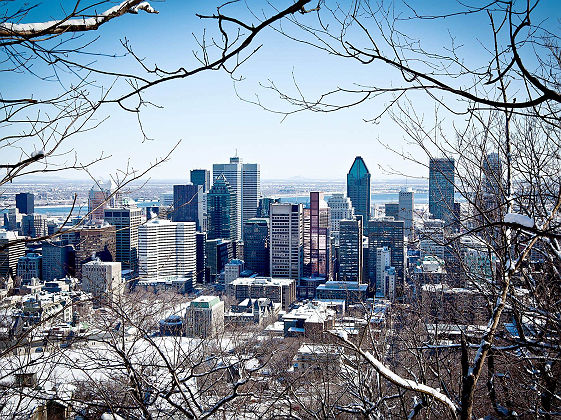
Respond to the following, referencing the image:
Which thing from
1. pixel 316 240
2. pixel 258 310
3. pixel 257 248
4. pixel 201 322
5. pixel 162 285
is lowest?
pixel 258 310

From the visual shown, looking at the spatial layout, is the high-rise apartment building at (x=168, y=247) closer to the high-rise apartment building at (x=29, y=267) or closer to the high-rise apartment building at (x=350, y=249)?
the high-rise apartment building at (x=29, y=267)

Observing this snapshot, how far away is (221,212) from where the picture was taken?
1751 inches

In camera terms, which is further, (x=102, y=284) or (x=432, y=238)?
(x=102, y=284)

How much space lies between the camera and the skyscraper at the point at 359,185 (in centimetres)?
5047

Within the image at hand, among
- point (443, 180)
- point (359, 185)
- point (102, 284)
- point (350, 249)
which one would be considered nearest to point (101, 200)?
point (443, 180)

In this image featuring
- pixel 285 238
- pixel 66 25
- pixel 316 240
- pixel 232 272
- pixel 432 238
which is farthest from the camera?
pixel 316 240

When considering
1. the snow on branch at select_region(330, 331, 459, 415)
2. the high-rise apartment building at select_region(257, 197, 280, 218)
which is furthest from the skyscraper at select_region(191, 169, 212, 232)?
the snow on branch at select_region(330, 331, 459, 415)

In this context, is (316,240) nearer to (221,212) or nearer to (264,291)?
(264,291)

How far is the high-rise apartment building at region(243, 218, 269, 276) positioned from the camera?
3500 centimetres

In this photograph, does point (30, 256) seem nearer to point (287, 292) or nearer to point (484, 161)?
point (287, 292)

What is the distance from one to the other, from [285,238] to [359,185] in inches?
757

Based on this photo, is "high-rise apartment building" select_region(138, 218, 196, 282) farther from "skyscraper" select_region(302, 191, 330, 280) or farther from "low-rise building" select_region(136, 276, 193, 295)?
"skyscraper" select_region(302, 191, 330, 280)

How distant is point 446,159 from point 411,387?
75.2 inches

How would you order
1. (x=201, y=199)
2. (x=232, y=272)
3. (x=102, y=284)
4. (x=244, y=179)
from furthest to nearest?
(x=244, y=179) → (x=201, y=199) → (x=232, y=272) → (x=102, y=284)
